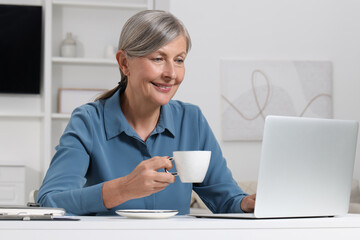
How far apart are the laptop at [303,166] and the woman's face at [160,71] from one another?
1.85ft

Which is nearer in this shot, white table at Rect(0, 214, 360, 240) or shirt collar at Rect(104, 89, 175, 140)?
white table at Rect(0, 214, 360, 240)

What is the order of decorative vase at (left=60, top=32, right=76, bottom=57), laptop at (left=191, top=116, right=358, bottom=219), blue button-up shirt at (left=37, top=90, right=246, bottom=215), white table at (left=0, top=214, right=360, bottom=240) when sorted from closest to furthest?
white table at (left=0, top=214, right=360, bottom=240)
laptop at (left=191, top=116, right=358, bottom=219)
blue button-up shirt at (left=37, top=90, right=246, bottom=215)
decorative vase at (left=60, top=32, right=76, bottom=57)

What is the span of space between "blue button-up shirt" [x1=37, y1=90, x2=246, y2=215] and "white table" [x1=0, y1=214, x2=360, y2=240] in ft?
1.51

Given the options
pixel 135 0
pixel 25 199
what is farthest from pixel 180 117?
pixel 135 0

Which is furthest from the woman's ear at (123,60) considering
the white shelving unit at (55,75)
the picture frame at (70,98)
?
the picture frame at (70,98)

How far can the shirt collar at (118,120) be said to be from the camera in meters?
1.64

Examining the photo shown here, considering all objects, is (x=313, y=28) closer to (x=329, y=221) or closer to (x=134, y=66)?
(x=134, y=66)

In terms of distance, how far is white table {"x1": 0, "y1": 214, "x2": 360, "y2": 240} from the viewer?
928 mm

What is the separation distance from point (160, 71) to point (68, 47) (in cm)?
378

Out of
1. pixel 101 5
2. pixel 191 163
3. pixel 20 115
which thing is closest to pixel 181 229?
pixel 191 163

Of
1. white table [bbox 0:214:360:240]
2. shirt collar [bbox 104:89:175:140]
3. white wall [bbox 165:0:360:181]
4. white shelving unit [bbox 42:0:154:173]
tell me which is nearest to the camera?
white table [bbox 0:214:360:240]

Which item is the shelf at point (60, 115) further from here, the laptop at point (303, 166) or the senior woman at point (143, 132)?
the laptop at point (303, 166)

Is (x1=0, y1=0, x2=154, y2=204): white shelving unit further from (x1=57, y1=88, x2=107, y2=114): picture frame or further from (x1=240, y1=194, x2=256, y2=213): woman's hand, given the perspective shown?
(x1=240, y1=194, x2=256, y2=213): woman's hand

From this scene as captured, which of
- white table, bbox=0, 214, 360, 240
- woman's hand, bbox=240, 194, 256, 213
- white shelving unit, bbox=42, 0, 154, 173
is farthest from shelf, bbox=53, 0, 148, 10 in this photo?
white table, bbox=0, 214, 360, 240
